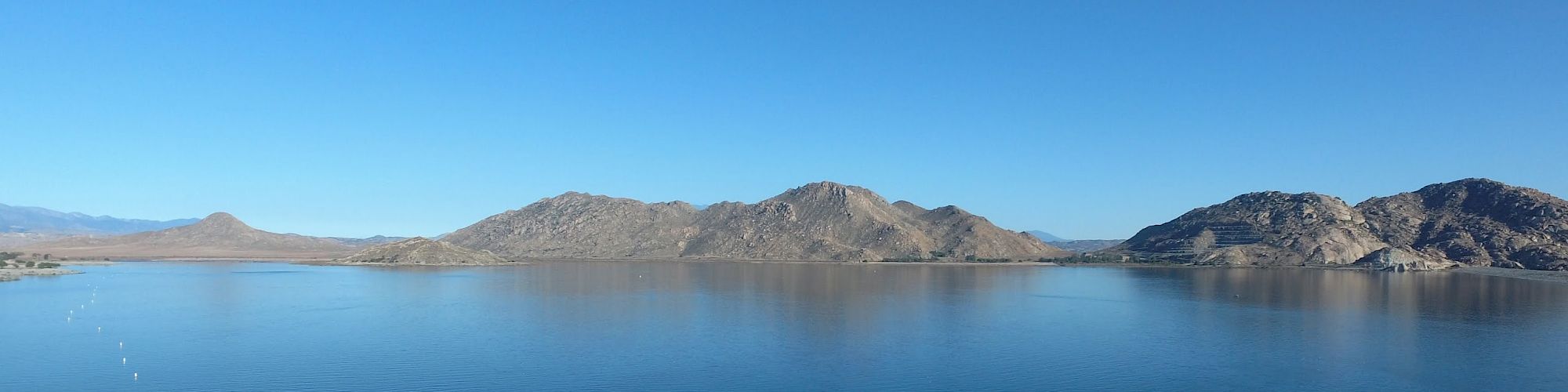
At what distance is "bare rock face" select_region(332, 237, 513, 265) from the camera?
18188 centimetres

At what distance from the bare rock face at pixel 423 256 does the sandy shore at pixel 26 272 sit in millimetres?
50641

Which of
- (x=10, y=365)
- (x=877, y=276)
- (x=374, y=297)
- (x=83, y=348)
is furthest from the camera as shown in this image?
(x=877, y=276)

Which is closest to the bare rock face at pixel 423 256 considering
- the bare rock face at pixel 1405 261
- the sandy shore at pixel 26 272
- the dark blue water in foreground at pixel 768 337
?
the sandy shore at pixel 26 272

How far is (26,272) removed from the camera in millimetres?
130750

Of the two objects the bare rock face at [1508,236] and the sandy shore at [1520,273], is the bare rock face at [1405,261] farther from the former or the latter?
the bare rock face at [1508,236]

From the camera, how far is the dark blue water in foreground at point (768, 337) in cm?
4519

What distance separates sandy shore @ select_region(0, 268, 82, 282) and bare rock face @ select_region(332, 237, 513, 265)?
50.6m

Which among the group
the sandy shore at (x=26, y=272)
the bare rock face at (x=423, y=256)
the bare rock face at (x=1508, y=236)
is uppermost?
the bare rock face at (x=1508, y=236)

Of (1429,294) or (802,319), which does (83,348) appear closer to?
(802,319)

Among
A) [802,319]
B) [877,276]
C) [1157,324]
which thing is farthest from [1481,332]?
[877,276]

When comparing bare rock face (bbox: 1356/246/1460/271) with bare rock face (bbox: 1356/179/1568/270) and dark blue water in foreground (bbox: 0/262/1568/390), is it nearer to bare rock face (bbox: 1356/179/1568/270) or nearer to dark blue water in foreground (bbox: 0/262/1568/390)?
bare rock face (bbox: 1356/179/1568/270)

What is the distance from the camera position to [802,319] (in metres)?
72.1

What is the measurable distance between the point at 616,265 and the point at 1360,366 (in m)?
148

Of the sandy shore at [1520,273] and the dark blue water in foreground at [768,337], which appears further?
the sandy shore at [1520,273]
